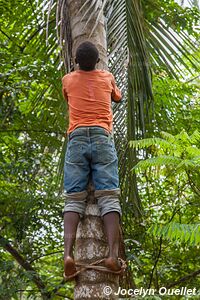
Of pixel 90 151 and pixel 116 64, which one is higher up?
pixel 116 64

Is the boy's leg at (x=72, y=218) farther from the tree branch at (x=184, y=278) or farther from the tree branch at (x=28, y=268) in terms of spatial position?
the tree branch at (x=184, y=278)

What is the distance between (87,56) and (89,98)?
0.27 m

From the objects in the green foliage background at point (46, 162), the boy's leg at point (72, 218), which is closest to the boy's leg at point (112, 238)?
the boy's leg at point (72, 218)

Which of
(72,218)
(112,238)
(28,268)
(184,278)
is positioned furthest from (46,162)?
(112,238)

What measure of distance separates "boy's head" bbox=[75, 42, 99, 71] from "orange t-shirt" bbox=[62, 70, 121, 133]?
49mm

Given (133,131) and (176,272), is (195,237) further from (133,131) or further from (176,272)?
(176,272)

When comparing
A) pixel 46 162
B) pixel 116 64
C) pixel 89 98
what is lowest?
pixel 89 98

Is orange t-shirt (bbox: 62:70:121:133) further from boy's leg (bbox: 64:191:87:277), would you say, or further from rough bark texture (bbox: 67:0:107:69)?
boy's leg (bbox: 64:191:87:277)

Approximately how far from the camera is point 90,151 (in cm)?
312

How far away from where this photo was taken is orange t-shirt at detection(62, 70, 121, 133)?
10.6 feet

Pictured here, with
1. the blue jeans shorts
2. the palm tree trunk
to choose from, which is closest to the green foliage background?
the palm tree trunk

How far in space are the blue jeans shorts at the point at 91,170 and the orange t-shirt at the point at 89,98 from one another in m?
0.07

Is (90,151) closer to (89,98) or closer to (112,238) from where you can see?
(89,98)

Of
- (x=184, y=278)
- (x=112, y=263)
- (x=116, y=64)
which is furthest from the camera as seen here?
(x=184, y=278)
